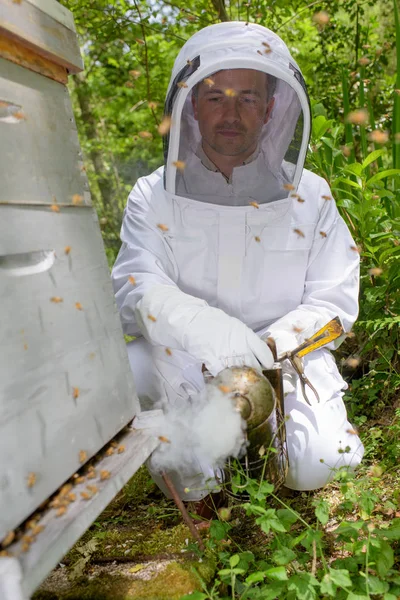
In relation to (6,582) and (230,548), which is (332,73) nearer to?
(230,548)

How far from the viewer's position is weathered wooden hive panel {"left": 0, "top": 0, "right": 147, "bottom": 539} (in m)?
1.16

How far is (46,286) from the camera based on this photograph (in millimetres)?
1287

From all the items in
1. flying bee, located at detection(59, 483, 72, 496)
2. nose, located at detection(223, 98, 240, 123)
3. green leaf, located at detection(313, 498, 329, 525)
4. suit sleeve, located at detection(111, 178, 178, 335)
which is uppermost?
nose, located at detection(223, 98, 240, 123)

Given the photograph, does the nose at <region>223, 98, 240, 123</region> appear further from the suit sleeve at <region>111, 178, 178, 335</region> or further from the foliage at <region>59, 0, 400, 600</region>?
the foliage at <region>59, 0, 400, 600</region>

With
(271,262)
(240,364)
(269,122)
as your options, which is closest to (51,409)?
(240,364)

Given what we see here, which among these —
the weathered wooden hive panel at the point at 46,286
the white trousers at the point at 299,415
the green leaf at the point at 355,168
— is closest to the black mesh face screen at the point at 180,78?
the weathered wooden hive panel at the point at 46,286

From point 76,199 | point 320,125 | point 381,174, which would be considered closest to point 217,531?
point 76,199

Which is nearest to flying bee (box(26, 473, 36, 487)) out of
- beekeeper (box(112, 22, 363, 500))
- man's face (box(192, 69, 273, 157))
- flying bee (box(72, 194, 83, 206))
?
flying bee (box(72, 194, 83, 206))

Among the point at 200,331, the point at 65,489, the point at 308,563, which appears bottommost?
the point at 308,563

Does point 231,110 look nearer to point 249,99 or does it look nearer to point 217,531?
point 249,99

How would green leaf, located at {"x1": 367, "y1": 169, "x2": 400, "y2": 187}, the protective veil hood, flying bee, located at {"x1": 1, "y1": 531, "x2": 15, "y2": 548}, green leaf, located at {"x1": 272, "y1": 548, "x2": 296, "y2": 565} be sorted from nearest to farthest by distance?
flying bee, located at {"x1": 1, "y1": 531, "x2": 15, "y2": 548}
green leaf, located at {"x1": 272, "y1": 548, "x2": 296, "y2": 565}
the protective veil hood
green leaf, located at {"x1": 367, "y1": 169, "x2": 400, "y2": 187}

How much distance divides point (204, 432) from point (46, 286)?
0.79 m

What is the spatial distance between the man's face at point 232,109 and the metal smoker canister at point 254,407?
100 centimetres

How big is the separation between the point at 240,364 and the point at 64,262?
29.2 inches
